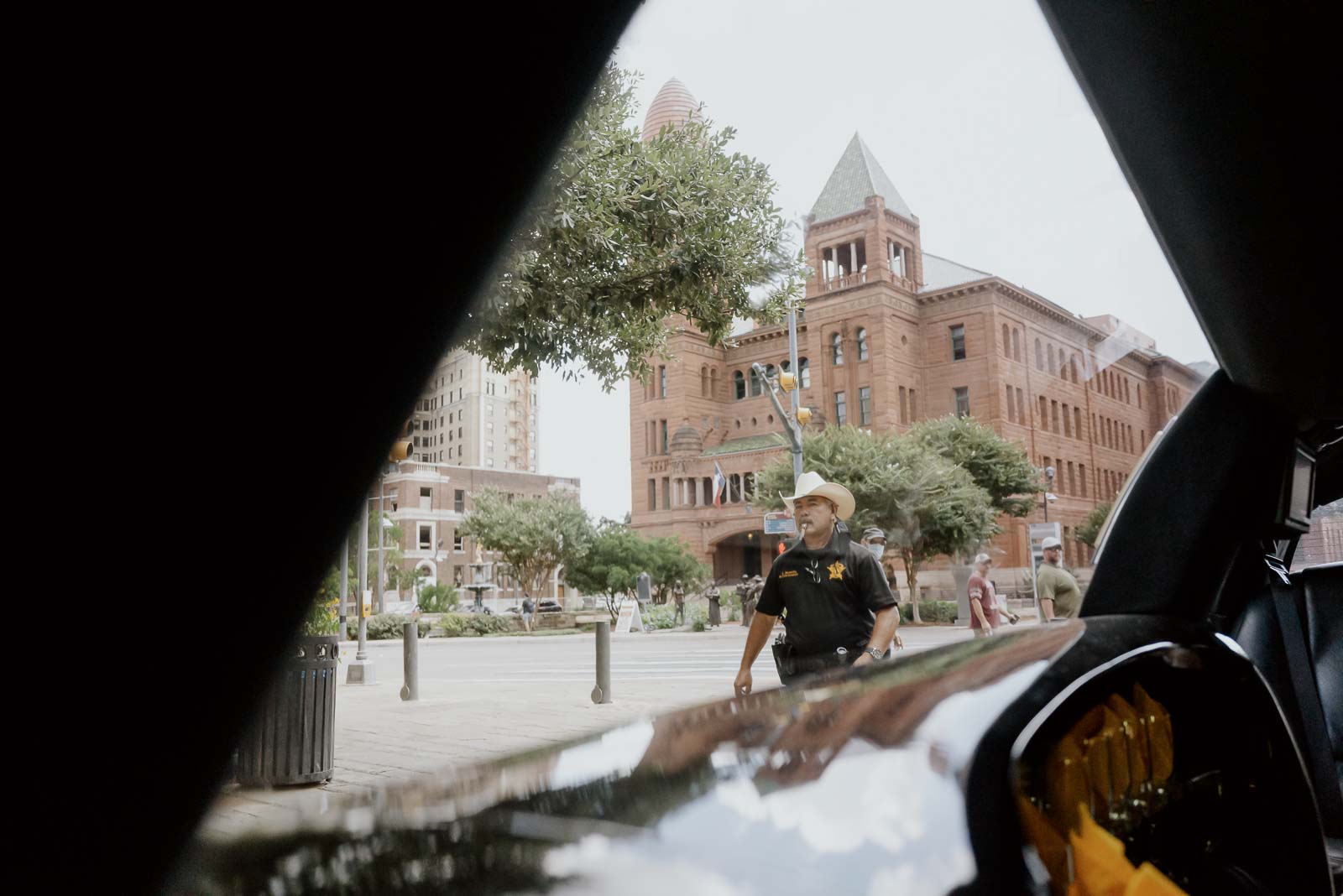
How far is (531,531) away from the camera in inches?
1551

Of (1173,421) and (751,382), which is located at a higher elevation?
(751,382)

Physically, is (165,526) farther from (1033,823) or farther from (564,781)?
(1033,823)

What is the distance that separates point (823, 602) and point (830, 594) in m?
0.05

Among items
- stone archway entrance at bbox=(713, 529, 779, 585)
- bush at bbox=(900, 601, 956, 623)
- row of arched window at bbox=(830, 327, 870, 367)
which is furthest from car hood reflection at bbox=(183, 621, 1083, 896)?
stone archway entrance at bbox=(713, 529, 779, 585)

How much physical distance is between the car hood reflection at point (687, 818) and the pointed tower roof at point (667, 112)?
7.32 metres

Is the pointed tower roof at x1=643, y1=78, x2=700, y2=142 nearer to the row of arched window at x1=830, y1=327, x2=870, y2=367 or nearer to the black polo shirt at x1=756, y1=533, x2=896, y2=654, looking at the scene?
the black polo shirt at x1=756, y1=533, x2=896, y2=654

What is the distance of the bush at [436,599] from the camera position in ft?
137

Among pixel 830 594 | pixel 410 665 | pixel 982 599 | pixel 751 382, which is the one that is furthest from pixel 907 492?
pixel 830 594

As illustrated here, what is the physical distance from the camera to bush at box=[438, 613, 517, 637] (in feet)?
106

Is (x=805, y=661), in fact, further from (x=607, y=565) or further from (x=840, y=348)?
(x=840, y=348)

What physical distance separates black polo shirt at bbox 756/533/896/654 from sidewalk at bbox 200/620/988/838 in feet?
1.04

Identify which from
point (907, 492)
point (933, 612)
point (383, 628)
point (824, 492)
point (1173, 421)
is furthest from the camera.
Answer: point (907, 492)

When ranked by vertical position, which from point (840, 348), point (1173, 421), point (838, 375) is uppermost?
point (840, 348)

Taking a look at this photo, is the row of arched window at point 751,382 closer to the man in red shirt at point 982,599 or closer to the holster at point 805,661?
the man in red shirt at point 982,599
